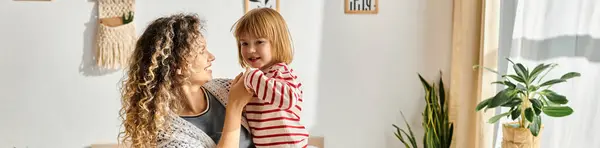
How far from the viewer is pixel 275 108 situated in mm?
1630

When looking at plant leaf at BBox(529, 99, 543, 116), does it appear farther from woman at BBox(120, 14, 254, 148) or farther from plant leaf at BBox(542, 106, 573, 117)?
woman at BBox(120, 14, 254, 148)

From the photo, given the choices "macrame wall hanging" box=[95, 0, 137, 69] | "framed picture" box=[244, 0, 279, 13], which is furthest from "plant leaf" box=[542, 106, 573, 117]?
"macrame wall hanging" box=[95, 0, 137, 69]

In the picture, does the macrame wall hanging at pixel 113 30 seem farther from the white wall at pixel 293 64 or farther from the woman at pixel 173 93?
the woman at pixel 173 93

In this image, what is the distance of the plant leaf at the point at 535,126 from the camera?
2094 millimetres

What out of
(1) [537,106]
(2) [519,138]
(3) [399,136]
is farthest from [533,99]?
(3) [399,136]

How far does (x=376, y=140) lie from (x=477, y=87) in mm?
695

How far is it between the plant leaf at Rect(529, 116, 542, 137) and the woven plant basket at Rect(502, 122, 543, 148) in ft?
0.17

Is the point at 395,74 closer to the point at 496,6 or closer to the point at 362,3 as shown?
the point at 362,3

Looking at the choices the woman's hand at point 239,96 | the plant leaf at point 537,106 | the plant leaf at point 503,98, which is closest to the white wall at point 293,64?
the plant leaf at point 503,98

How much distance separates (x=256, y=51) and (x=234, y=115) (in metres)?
0.21

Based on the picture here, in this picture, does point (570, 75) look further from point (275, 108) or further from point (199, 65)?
point (199, 65)

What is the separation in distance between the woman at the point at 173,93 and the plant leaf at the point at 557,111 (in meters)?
1.07

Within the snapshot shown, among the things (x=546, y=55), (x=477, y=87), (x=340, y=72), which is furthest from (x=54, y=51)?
(x=546, y=55)

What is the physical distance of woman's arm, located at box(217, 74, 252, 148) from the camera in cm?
153
